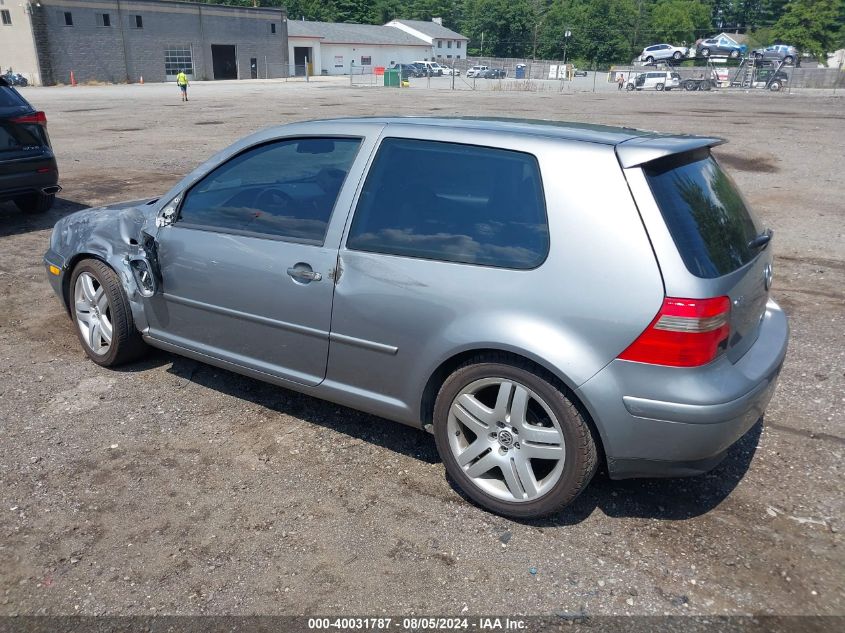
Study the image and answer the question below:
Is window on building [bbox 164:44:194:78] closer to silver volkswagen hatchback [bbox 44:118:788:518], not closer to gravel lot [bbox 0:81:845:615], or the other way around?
gravel lot [bbox 0:81:845:615]

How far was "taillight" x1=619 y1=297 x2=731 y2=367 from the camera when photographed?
2.72 metres

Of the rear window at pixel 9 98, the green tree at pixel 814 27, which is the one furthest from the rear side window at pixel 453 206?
the green tree at pixel 814 27

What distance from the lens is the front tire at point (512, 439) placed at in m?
2.95

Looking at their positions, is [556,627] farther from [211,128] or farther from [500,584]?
[211,128]

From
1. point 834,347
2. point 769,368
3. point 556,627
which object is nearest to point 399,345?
point 556,627

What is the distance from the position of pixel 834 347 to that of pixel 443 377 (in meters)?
3.42

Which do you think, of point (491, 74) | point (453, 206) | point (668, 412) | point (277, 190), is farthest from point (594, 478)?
point (491, 74)

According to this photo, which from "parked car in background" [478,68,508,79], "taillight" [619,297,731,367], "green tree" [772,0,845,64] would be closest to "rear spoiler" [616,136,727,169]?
"taillight" [619,297,731,367]

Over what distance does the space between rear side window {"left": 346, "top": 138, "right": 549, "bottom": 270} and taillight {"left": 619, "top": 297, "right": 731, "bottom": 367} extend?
0.53 m

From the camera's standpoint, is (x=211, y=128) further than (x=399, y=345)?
Yes

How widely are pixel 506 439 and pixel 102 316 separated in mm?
2902

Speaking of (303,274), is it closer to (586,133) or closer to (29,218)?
(586,133)

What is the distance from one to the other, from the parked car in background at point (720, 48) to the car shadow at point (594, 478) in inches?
3190

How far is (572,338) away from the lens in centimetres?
284
